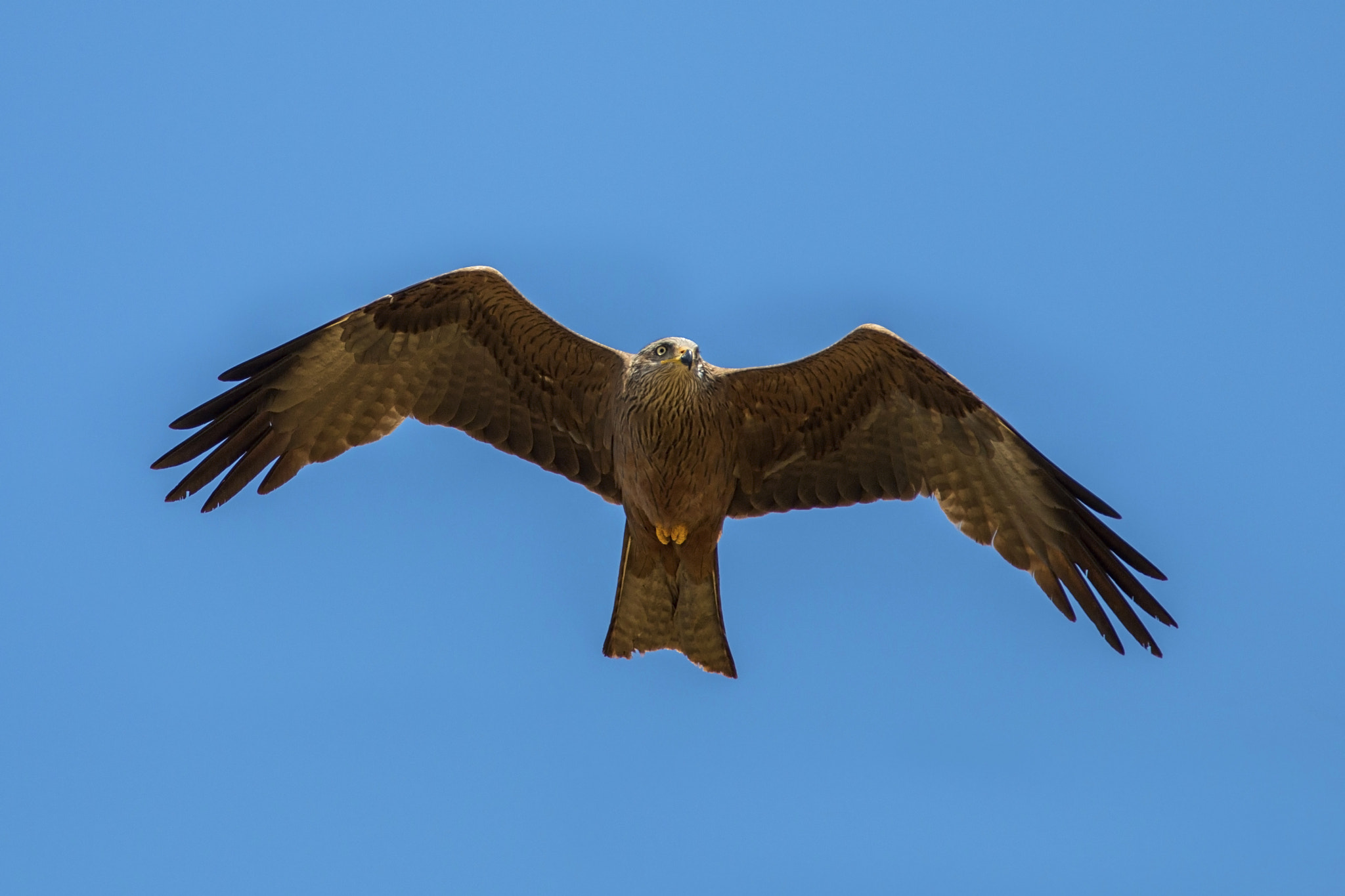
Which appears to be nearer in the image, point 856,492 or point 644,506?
point 644,506

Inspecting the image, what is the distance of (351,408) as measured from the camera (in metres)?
8.37

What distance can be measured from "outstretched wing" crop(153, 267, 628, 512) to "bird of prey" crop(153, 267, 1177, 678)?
1 centimetres

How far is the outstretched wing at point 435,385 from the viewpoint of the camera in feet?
26.5

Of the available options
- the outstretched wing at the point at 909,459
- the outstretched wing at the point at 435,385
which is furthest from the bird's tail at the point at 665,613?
the outstretched wing at the point at 909,459

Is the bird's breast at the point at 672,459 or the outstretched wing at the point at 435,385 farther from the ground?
the outstretched wing at the point at 435,385

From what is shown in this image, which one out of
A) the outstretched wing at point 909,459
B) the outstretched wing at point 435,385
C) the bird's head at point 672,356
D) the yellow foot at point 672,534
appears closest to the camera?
the bird's head at point 672,356

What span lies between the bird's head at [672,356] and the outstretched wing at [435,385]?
623 millimetres

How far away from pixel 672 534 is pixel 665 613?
682 mm

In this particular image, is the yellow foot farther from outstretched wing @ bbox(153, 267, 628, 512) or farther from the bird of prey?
outstretched wing @ bbox(153, 267, 628, 512)

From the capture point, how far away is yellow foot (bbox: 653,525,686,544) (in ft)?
25.8

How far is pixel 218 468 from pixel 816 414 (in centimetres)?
451

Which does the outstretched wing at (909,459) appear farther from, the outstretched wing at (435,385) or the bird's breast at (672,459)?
the outstretched wing at (435,385)

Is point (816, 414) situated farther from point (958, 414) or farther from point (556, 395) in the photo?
point (556, 395)

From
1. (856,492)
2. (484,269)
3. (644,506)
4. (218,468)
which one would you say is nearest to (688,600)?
(644,506)
